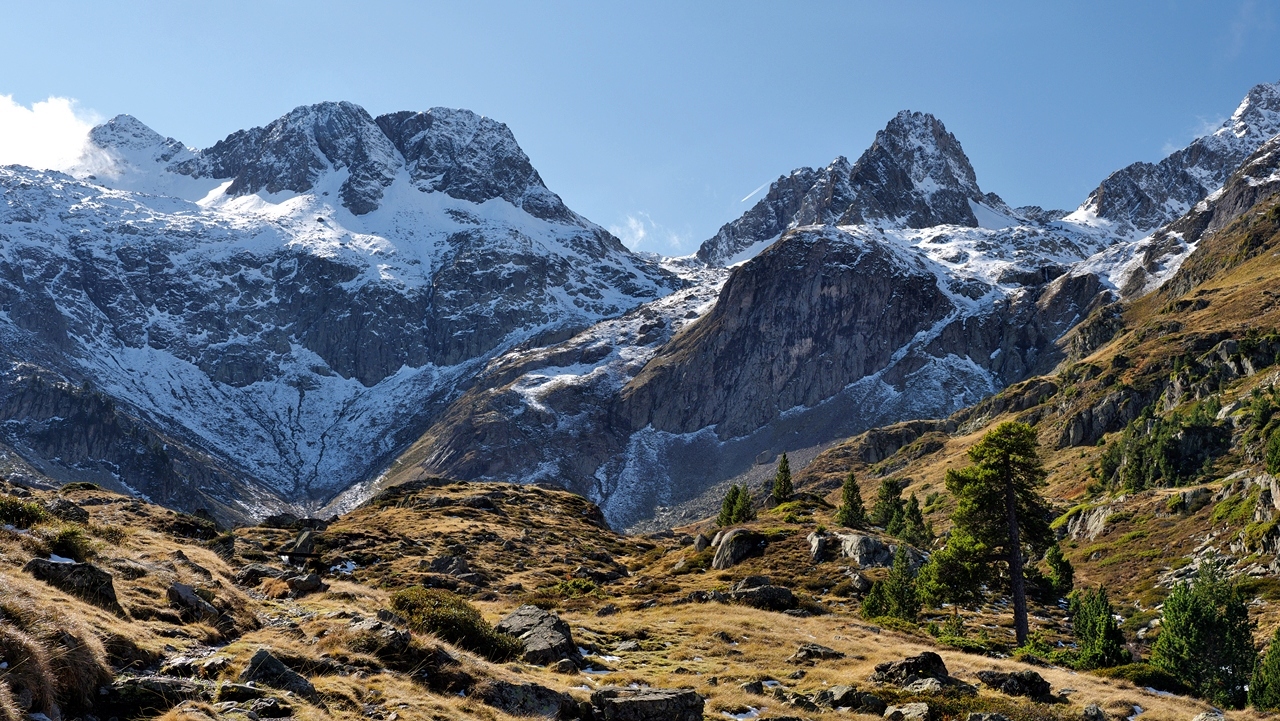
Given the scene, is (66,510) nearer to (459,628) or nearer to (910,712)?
(459,628)

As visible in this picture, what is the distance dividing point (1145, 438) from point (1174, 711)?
116 m

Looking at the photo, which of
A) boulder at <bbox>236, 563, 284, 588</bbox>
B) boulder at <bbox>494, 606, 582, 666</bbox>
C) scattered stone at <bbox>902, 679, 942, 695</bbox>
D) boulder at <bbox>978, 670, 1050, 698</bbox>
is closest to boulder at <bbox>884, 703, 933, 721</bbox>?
scattered stone at <bbox>902, 679, 942, 695</bbox>

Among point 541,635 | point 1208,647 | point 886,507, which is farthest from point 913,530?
point 541,635

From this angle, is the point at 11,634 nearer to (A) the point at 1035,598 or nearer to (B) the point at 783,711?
(B) the point at 783,711

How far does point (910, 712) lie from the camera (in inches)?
879

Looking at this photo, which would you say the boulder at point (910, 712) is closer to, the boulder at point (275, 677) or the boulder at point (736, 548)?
the boulder at point (275, 677)

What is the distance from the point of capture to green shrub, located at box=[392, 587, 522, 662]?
76.1ft

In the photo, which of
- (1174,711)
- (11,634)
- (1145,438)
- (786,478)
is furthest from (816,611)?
(1145,438)

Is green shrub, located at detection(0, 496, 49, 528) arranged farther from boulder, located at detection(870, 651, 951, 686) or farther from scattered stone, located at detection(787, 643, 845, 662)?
boulder, located at detection(870, 651, 951, 686)

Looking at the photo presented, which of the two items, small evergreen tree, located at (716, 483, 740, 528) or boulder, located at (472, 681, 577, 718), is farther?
small evergreen tree, located at (716, 483, 740, 528)

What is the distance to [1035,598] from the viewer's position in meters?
61.3

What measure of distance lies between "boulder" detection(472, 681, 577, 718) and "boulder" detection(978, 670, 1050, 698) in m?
15.4

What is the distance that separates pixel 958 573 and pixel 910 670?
21.1m

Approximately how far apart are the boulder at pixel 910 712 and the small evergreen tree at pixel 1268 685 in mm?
18748
